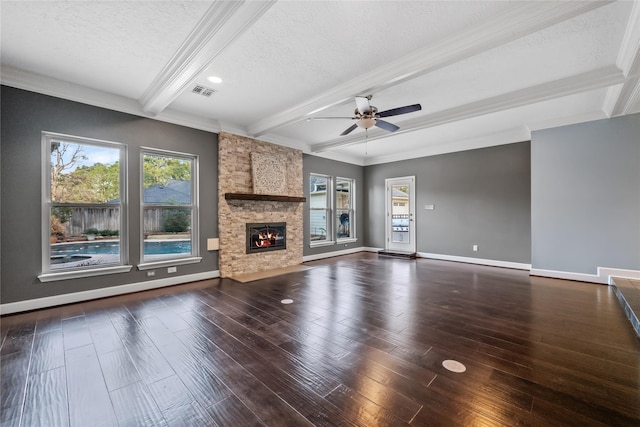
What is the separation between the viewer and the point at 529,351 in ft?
7.61

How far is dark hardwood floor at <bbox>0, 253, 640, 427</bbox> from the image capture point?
163cm

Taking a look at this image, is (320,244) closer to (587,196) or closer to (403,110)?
(403,110)

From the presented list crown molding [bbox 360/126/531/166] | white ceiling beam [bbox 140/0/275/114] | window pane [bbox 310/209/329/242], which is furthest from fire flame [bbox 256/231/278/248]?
Answer: crown molding [bbox 360/126/531/166]

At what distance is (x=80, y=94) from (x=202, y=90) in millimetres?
1640

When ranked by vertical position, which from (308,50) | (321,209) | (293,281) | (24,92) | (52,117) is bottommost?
(293,281)

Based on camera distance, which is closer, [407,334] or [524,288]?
[407,334]

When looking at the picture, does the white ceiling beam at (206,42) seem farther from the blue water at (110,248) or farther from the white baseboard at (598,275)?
the white baseboard at (598,275)

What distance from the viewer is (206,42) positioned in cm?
256

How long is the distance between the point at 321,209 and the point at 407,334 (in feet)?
16.9

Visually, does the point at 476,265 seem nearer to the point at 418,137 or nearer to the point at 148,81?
the point at 418,137

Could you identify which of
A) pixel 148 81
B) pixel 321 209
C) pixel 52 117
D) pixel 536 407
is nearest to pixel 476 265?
pixel 321 209

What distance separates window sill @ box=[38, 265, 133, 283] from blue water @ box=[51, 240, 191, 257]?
0.26 m

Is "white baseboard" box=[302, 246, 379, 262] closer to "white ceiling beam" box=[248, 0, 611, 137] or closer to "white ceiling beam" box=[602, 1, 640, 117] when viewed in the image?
"white ceiling beam" box=[248, 0, 611, 137]

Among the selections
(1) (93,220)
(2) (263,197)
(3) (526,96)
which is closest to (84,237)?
(1) (93,220)
